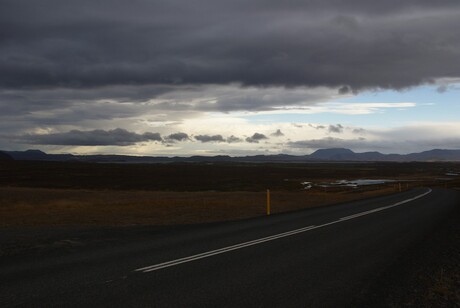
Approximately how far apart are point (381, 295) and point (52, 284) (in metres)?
5.40

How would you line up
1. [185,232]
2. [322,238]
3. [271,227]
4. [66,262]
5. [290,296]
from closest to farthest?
1. [290,296]
2. [66,262]
3. [322,238]
4. [185,232]
5. [271,227]

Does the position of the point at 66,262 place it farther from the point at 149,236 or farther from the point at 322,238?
the point at 322,238

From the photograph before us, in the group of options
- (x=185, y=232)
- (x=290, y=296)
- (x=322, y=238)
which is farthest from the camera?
(x=185, y=232)

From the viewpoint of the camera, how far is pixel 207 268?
8898 mm

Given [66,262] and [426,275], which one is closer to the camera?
[426,275]

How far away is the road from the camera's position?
22.5 feet

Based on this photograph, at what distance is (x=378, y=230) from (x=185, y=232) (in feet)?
21.3

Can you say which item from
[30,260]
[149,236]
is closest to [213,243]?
[149,236]

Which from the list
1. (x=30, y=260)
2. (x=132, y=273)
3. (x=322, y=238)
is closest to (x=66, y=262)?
(x=30, y=260)

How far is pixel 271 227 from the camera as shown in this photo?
15906mm

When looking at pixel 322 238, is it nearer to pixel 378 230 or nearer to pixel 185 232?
pixel 378 230

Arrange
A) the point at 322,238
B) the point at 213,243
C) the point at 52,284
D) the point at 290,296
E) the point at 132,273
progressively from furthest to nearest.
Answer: the point at 322,238, the point at 213,243, the point at 132,273, the point at 52,284, the point at 290,296

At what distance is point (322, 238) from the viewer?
13266mm

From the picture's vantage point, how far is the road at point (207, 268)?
22.5 feet
